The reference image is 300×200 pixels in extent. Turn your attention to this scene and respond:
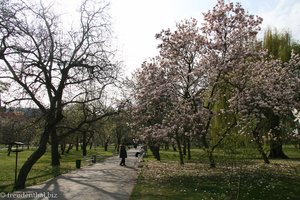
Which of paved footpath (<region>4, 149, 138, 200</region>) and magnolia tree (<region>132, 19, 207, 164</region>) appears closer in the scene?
paved footpath (<region>4, 149, 138, 200</region>)

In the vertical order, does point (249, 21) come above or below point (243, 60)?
above

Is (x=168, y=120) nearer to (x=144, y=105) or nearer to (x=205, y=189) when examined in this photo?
(x=144, y=105)

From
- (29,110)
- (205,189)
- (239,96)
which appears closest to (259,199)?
(205,189)

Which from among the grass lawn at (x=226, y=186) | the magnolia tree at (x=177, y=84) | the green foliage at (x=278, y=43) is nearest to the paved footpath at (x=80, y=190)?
the grass lawn at (x=226, y=186)

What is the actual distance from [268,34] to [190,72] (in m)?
18.8

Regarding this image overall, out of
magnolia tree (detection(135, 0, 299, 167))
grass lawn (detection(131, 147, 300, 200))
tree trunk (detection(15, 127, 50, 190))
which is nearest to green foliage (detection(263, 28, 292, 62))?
magnolia tree (detection(135, 0, 299, 167))

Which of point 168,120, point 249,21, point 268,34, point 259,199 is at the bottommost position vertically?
Answer: point 259,199

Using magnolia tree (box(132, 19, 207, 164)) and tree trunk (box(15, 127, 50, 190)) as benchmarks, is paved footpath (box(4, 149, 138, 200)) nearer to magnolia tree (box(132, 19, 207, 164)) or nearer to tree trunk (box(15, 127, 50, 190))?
tree trunk (box(15, 127, 50, 190))

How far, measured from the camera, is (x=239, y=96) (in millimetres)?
23969

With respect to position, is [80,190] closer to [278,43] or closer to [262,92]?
[262,92]

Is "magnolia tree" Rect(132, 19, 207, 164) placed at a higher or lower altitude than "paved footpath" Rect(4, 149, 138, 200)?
higher
